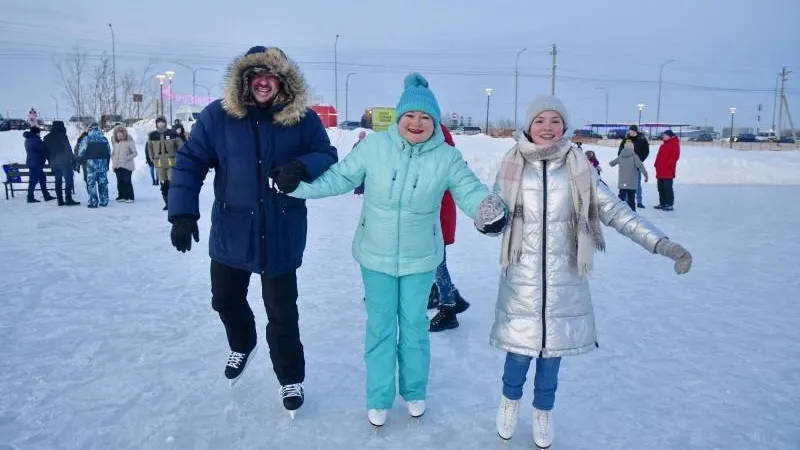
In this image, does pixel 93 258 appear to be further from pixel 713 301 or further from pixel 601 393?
pixel 713 301

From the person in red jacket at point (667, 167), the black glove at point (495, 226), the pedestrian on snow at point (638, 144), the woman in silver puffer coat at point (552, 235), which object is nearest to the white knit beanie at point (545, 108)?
the woman in silver puffer coat at point (552, 235)

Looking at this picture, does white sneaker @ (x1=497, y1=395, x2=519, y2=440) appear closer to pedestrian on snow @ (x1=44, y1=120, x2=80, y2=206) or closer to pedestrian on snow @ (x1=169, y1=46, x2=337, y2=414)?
pedestrian on snow @ (x1=169, y1=46, x2=337, y2=414)

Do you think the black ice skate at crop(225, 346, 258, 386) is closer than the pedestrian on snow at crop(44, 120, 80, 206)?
Yes

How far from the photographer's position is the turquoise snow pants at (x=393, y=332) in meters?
3.02

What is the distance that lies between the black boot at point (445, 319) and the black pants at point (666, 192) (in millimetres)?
9583

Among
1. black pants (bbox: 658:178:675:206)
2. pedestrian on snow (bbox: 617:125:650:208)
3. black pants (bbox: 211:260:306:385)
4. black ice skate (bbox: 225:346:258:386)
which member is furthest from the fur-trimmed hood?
black pants (bbox: 658:178:675:206)

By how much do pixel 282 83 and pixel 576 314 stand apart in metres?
1.81

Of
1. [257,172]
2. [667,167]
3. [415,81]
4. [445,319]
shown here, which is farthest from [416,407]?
[667,167]

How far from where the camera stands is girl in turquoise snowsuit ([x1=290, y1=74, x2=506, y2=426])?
292cm

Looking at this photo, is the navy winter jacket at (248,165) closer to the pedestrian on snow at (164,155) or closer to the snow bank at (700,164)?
the pedestrian on snow at (164,155)

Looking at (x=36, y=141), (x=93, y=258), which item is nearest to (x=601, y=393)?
(x=93, y=258)

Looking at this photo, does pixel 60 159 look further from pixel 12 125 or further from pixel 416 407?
pixel 12 125

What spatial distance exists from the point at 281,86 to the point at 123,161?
10595 mm

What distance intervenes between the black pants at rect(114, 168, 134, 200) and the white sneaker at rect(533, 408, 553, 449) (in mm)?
11516
